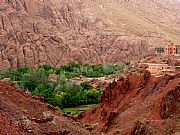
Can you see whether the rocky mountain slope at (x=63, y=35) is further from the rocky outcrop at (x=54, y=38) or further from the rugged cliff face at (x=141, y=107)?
the rugged cliff face at (x=141, y=107)

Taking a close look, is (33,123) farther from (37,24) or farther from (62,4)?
(62,4)

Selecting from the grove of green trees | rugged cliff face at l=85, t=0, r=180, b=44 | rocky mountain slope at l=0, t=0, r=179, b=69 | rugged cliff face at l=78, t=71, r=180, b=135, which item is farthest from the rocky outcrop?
rugged cliff face at l=78, t=71, r=180, b=135

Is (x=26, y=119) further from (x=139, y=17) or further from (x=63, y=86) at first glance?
(x=139, y=17)

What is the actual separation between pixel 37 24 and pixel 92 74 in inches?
1318

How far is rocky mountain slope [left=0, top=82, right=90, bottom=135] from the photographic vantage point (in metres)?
17.4

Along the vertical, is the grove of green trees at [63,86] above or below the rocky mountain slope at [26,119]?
below

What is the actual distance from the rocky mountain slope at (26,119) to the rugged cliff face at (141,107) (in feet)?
22.2

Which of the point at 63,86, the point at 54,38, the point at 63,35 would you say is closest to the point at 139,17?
the point at 63,35

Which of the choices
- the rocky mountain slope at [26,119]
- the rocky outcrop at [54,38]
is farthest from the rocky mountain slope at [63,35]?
the rocky mountain slope at [26,119]

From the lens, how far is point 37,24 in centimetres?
11781

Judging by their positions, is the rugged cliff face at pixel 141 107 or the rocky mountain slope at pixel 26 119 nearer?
the rocky mountain slope at pixel 26 119

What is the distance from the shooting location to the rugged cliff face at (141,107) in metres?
27.0

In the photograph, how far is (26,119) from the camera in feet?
63.0

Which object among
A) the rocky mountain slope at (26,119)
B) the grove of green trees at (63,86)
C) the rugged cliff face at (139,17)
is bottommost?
the grove of green trees at (63,86)
